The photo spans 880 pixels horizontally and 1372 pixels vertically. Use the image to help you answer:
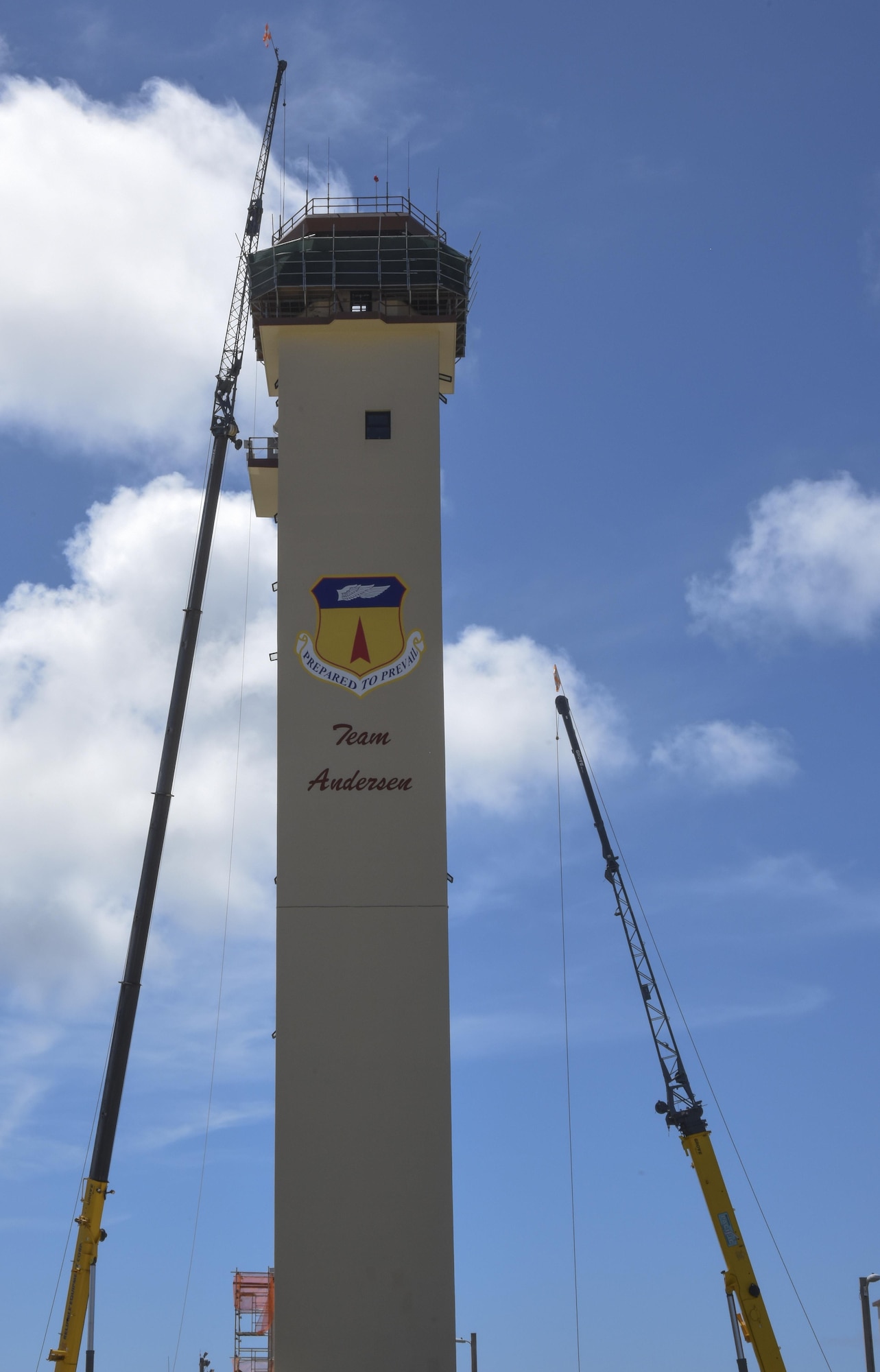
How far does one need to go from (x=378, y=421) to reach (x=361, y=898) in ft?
53.9

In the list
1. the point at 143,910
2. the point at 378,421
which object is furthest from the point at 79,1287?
the point at 378,421

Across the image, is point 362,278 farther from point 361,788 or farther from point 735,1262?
point 735,1262

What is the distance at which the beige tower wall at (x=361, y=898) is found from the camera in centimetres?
4234

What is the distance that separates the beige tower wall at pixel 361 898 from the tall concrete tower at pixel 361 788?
0.19 feet

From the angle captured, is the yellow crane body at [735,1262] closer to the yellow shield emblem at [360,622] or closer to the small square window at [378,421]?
the yellow shield emblem at [360,622]

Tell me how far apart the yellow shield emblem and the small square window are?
5451mm

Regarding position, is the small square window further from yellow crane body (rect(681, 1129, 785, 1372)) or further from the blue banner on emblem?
yellow crane body (rect(681, 1129, 785, 1372))

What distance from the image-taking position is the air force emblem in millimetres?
47875

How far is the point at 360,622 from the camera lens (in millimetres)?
48344

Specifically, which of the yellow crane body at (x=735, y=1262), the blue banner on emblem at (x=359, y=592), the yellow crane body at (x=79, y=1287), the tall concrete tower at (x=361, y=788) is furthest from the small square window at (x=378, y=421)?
the yellow crane body at (x=735, y=1262)

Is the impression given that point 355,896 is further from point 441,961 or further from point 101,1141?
point 101,1141

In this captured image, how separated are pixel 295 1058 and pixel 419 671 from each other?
12829 millimetres

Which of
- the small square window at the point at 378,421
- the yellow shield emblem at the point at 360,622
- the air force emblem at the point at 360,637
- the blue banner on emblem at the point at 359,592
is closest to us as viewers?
the air force emblem at the point at 360,637

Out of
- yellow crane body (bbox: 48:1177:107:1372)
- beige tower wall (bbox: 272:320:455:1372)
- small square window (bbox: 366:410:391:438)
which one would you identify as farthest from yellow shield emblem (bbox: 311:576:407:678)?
yellow crane body (bbox: 48:1177:107:1372)
